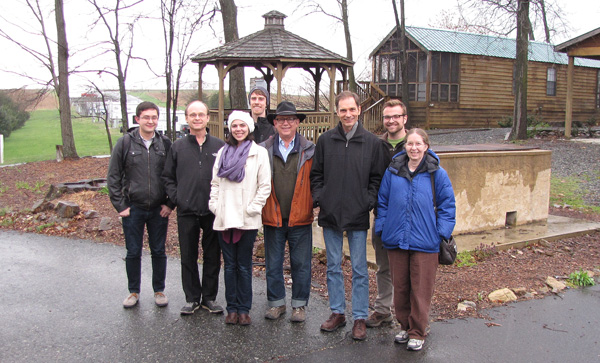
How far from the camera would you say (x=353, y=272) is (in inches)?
169

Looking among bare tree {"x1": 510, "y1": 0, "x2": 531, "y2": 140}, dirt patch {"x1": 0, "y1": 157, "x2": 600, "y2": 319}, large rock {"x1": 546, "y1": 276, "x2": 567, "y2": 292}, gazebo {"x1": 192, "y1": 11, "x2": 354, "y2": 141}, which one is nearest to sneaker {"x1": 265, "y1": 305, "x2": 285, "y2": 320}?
dirt patch {"x1": 0, "y1": 157, "x2": 600, "y2": 319}

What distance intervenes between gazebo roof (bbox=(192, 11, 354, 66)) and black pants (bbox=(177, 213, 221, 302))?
357 inches

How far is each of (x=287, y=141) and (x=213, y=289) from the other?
1.52 metres

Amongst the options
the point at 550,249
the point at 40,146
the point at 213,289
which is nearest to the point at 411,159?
the point at 213,289

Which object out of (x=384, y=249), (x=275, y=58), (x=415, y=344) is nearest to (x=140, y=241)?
(x=384, y=249)

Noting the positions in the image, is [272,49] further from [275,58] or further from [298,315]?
[298,315]

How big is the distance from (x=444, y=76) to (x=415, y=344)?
25.1m

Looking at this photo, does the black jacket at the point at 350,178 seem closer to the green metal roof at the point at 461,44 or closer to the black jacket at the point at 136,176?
the black jacket at the point at 136,176

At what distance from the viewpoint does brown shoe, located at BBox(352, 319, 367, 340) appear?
13.3 feet

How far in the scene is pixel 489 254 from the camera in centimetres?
630

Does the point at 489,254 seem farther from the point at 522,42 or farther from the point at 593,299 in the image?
the point at 522,42

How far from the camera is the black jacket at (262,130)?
227 inches

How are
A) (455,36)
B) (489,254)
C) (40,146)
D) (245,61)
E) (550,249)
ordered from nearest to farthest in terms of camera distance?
(489,254), (550,249), (245,61), (455,36), (40,146)

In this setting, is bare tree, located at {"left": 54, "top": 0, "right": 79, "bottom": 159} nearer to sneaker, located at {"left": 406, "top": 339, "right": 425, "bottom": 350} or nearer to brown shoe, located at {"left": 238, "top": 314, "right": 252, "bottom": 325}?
brown shoe, located at {"left": 238, "top": 314, "right": 252, "bottom": 325}
